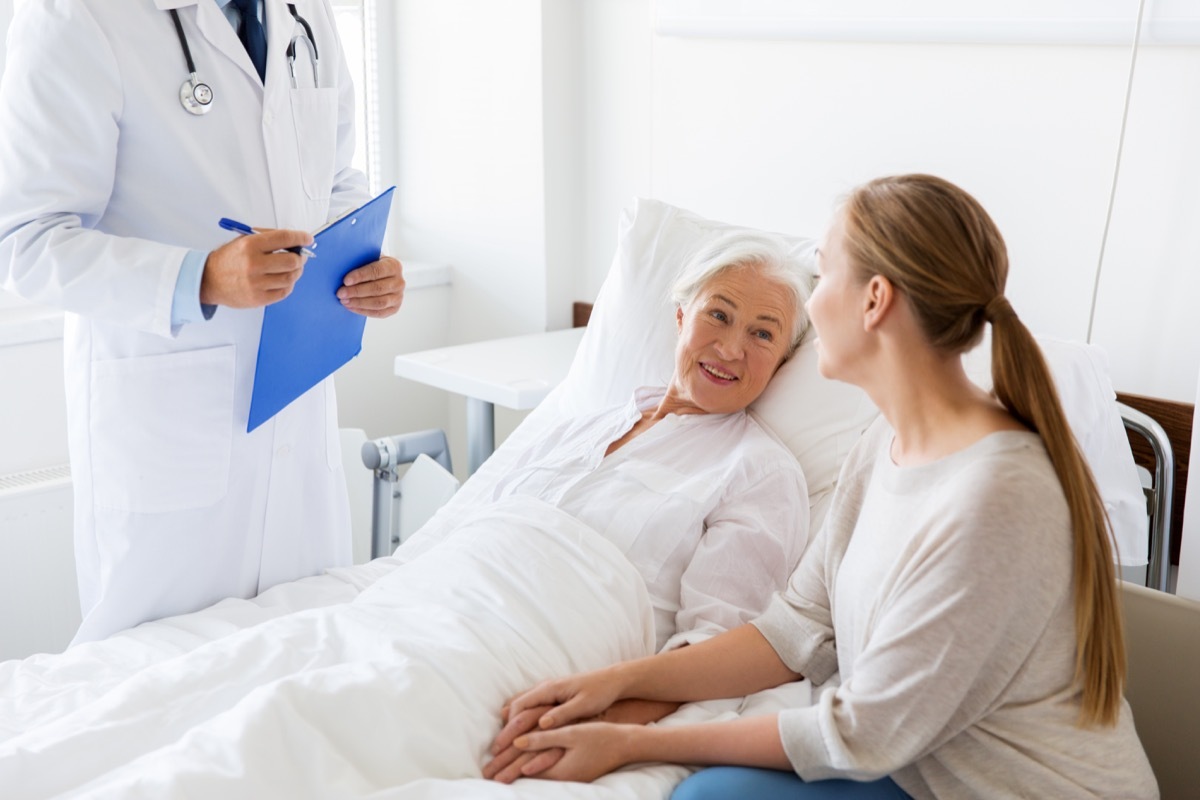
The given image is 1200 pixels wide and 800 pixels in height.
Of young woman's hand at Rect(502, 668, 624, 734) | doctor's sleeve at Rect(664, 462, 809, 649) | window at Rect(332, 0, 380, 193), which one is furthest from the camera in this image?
window at Rect(332, 0, 380, 193)

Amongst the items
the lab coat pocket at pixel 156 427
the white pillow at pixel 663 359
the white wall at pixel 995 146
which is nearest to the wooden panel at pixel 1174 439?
the white wall at pixel 995 146

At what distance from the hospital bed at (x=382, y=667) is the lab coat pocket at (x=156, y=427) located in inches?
7.6

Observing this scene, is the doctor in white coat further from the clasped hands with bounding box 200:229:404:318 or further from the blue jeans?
the blue jeans

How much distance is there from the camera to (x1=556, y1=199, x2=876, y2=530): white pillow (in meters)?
1.82

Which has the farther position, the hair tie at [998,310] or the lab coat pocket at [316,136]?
the lab coat pocket at [316,136]

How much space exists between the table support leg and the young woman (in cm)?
129

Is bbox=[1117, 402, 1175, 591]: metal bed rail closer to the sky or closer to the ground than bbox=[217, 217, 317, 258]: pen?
closer to the ground

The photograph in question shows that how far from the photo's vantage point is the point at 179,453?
165cm

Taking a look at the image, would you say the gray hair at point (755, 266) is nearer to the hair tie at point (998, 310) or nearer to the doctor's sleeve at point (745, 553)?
the doctor's sleeve at point (745, 553)

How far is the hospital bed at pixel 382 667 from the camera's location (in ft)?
3.88

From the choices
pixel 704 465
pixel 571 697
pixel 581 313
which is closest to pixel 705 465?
pixel 704 465

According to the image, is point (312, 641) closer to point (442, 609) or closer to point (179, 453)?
point (442, 609)

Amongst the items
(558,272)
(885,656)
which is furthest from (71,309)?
A: (558,272)

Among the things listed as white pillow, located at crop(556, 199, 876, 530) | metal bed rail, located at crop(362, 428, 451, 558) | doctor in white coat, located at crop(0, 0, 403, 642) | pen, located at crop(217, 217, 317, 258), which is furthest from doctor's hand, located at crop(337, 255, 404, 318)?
metal bed rail, located at crop(362, 428, 451, 558)
